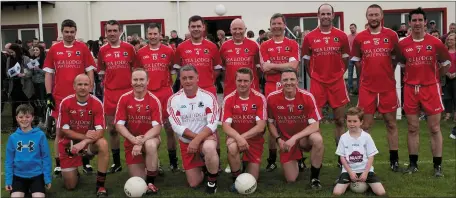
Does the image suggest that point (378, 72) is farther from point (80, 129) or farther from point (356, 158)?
point (80, 129)

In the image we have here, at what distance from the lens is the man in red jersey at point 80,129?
6039 millimetres

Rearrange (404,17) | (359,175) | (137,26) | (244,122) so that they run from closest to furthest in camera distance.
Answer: (359,175) → (244,122) → (404,17) → (137,26)

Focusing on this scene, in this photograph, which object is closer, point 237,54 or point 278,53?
point 278,53

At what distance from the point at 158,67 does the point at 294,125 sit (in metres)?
2.05

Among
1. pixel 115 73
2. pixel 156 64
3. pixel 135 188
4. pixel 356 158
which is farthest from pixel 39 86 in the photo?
pixel 356 158

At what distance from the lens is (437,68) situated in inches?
263

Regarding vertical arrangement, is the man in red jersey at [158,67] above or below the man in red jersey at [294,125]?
above

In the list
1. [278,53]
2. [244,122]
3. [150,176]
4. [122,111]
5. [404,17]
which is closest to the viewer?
[150,176]

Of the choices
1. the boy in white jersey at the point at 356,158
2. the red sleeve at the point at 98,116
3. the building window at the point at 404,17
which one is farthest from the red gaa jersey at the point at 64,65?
the building window at the point at 404,17

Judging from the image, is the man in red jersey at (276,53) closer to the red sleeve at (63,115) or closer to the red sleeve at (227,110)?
the red sleeve at (227,110)

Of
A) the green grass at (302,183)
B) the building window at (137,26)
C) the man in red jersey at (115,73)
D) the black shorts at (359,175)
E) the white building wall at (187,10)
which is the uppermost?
the white building wall at (187,10)

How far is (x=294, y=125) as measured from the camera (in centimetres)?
635

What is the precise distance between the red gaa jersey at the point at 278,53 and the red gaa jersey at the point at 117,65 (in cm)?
182

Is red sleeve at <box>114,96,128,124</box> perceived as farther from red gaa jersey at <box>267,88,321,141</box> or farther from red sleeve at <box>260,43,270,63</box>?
red sleeve at <box>260,43,270,63</box>
